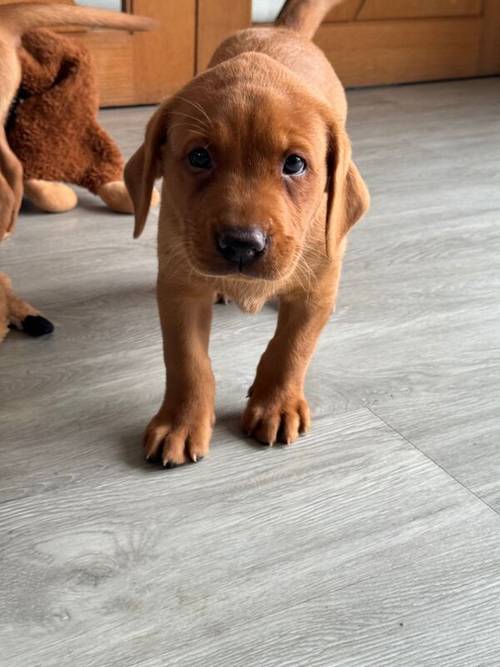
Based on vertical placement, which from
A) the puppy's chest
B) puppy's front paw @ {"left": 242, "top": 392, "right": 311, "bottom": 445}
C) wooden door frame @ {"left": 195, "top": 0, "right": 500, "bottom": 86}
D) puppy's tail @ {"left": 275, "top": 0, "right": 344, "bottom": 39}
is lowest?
wooden door frame @ {"left": 195, "top": 0, "right": 500, "bottom": 86}

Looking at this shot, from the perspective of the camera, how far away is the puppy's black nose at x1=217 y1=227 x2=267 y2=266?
1403mm

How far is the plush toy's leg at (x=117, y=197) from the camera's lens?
9.16 ft

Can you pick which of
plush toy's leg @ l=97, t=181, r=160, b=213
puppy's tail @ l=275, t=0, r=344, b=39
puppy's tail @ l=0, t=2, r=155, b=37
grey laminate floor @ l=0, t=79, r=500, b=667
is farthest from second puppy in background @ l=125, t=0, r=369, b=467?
plush toy's leg @ l=97, t=181, r=160, b=213

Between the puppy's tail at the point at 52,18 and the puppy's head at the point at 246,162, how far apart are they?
78 cm

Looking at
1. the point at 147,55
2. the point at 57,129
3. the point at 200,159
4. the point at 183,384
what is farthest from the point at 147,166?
the point at 147,55

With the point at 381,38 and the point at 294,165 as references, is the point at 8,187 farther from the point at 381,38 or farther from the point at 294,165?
the point at 381,38

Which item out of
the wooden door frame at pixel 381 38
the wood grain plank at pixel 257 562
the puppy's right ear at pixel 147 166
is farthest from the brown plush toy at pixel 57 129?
the wood grain plank at pixel 257 562

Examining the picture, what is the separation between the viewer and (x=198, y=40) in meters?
3.96

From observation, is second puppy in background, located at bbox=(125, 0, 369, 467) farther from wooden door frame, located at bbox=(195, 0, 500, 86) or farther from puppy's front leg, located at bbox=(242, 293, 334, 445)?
wooden door frame, located at bbox=(195, 0, 500, 86)

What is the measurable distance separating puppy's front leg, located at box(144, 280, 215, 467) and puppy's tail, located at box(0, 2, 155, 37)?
34.5 inches

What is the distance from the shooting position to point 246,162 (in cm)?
145


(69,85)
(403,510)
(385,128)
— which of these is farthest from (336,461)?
(385,128)

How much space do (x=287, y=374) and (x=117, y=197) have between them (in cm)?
123

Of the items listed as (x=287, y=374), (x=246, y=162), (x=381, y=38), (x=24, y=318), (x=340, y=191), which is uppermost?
(x=246, y=162)
